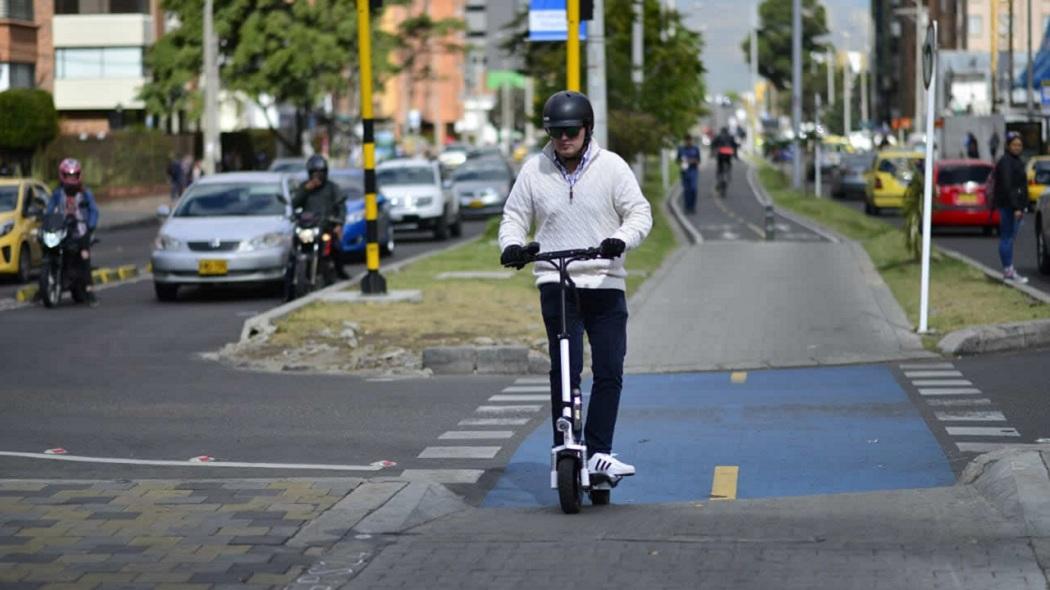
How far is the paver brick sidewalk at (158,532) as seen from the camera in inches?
297

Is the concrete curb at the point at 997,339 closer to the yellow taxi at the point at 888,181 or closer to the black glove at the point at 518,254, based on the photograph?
the black glove at the point at 518,254

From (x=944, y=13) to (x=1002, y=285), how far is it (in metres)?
118

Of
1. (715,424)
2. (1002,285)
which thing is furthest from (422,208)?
(715,424)

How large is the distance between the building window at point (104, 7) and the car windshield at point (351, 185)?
A: 48.7 m

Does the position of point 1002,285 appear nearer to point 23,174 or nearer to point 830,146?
point 23,174

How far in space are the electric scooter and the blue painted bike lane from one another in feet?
2.53

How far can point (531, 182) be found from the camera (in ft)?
30.6

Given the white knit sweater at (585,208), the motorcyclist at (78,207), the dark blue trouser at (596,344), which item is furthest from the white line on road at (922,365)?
the motorcyclist at (78,207)

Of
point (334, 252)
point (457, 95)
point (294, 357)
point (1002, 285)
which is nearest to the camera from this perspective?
point (294, 357)

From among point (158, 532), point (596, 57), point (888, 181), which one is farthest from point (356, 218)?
point (158, 532)

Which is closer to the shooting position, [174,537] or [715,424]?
[174,537]

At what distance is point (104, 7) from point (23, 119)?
24590 mm

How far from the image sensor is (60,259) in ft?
79.9

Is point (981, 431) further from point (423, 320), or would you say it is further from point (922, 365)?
point (423, 320)
